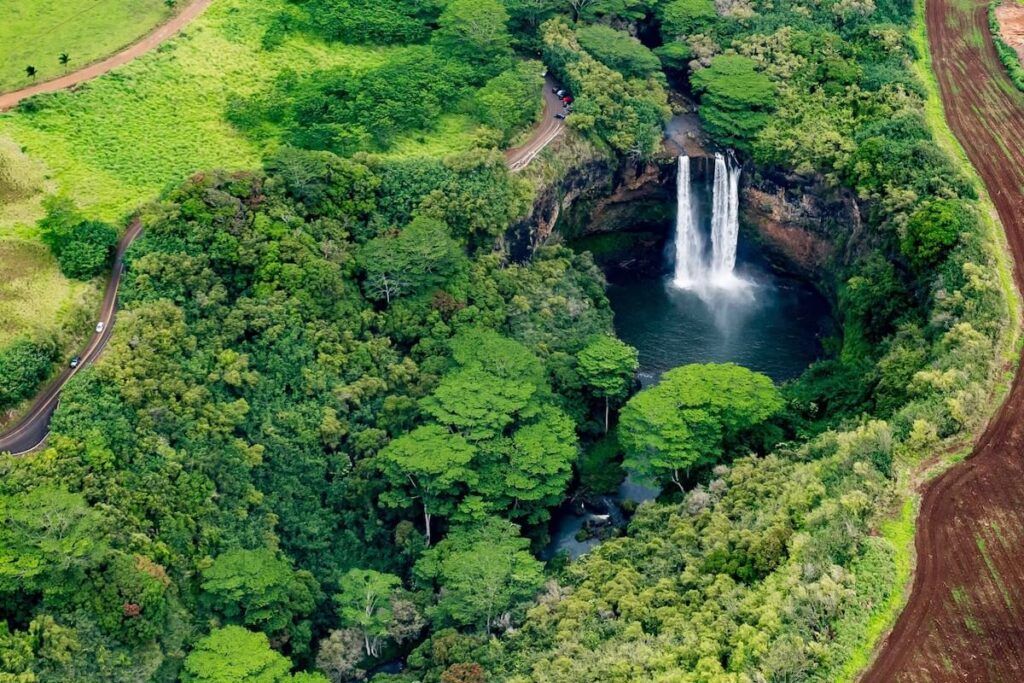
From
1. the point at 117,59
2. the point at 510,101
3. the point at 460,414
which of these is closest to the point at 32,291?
the point at 460,414

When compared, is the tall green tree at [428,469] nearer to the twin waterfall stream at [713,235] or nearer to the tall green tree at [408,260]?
the tall green tree at [408,260]

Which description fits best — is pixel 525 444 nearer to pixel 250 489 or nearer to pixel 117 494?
pixel 250 489

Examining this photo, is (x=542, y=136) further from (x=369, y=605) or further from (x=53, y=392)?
(x=53, y=392)

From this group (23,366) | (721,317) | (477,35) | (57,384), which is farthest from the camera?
(477,35)

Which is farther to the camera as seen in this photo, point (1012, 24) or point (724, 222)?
point (1012, 24)

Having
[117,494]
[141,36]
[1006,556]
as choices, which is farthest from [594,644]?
[141,36]

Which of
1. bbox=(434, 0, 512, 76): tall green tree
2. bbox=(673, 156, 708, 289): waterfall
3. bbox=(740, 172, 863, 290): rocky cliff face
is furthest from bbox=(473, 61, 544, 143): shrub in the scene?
bbox=(740, 172, 863, 290): rocky cliff face
